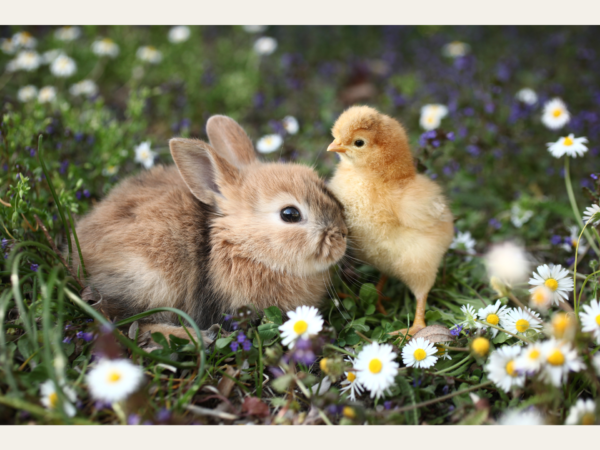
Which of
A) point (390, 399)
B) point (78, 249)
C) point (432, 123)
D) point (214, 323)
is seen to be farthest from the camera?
point (432, 123)

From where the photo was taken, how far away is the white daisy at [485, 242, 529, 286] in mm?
3670

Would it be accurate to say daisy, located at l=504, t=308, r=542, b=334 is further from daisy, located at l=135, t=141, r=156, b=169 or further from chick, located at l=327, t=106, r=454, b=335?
daisy, located at l=135, t=141, r=156, b=169

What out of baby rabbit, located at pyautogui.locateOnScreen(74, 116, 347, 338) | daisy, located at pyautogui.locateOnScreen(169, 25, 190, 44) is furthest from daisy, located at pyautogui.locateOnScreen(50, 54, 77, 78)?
baby rabbit, located at pyautogui.locateOnScreen(74, 116, 347, 338)

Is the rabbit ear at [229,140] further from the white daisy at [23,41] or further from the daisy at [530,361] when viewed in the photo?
the white daisy at [23,41]

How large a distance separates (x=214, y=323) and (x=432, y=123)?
9.86 ft

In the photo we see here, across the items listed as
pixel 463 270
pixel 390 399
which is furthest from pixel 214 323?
pixel 463 270

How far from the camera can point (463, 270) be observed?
3.81m

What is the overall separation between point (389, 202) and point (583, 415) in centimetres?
157

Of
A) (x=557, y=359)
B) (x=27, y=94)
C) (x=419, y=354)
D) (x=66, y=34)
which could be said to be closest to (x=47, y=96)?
(x=27, y=94)

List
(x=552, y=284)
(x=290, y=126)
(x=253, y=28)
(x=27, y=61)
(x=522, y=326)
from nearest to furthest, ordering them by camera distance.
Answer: (x=522, y=326) → (x=552, y=284) → (x=290, y=126) → (x=27, y=61) → (x=253, y=28)

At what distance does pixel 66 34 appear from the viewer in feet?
20.0

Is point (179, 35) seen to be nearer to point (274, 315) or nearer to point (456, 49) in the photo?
point (456, 49)

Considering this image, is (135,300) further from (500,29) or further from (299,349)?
(500,29)

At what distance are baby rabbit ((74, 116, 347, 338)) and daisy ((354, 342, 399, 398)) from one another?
2.41ft
